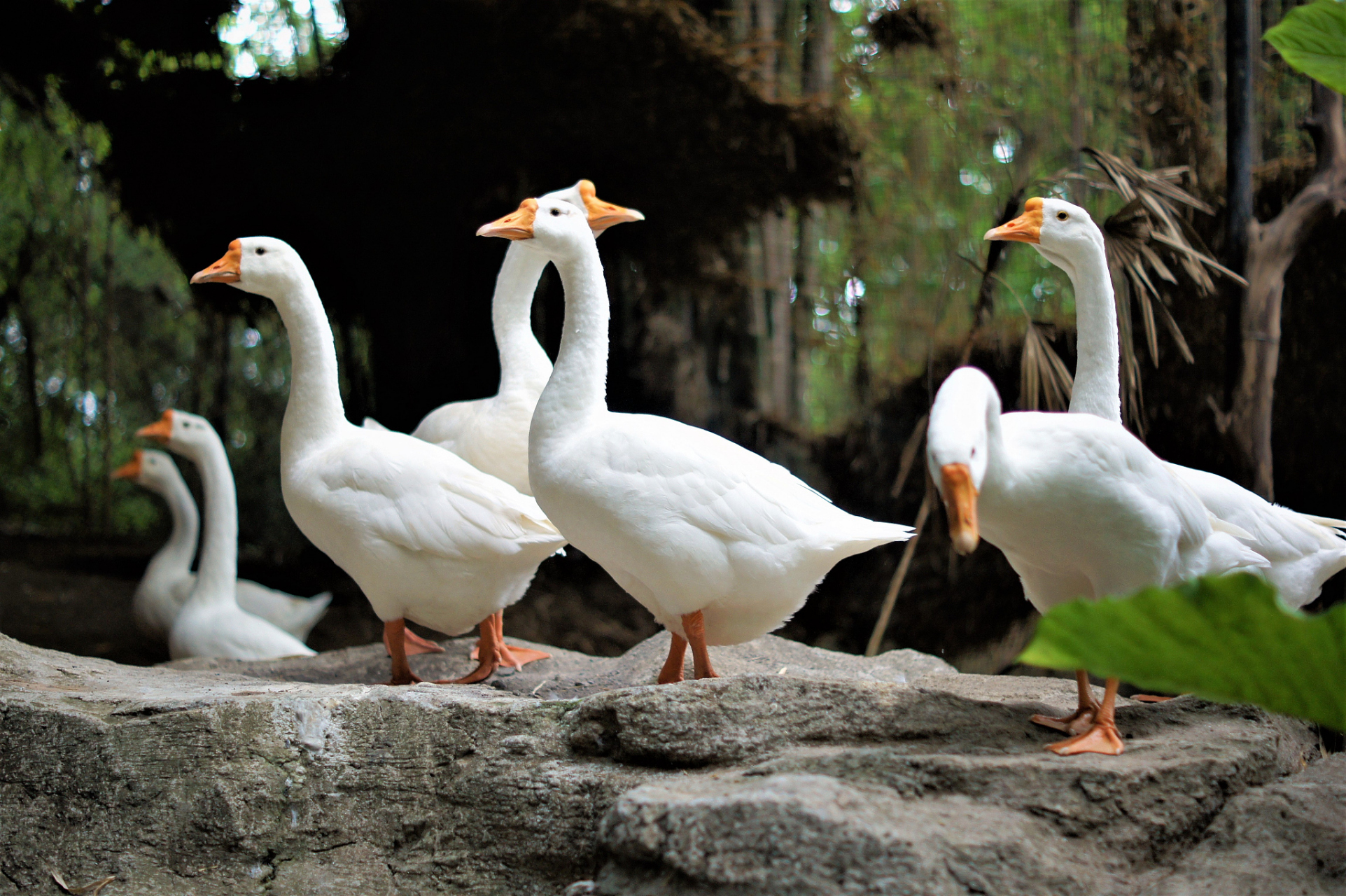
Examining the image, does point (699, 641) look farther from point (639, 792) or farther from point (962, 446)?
point (962, 446)

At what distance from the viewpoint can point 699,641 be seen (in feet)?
8.09

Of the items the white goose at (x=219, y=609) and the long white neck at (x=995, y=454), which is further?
the white goose at (x=219, y=609)

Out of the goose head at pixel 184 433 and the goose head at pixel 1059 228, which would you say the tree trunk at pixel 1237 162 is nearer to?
the goose head at pixel 1059 228

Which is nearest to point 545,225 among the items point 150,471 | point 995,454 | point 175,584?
point 995,454

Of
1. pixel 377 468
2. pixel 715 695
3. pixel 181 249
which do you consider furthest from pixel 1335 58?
pixel 181 249

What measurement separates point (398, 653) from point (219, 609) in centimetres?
197

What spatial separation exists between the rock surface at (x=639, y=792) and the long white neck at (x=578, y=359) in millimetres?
695

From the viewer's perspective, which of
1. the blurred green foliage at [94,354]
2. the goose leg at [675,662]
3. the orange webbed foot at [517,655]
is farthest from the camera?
the blurred green foliage at [94,354]

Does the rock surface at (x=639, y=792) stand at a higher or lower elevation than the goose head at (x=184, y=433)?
lower

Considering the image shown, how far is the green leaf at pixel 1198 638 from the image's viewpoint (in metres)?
1.22

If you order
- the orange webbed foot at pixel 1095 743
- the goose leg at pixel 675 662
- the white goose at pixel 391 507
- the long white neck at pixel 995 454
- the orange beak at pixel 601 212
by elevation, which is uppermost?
the orange beak at pixel 601 212

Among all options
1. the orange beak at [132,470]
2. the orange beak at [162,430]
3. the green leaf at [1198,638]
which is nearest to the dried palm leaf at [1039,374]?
the green leaf at [1198,638]

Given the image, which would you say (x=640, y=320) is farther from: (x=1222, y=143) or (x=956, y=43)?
(x=1222, y=143)

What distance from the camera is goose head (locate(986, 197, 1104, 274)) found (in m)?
2.70
